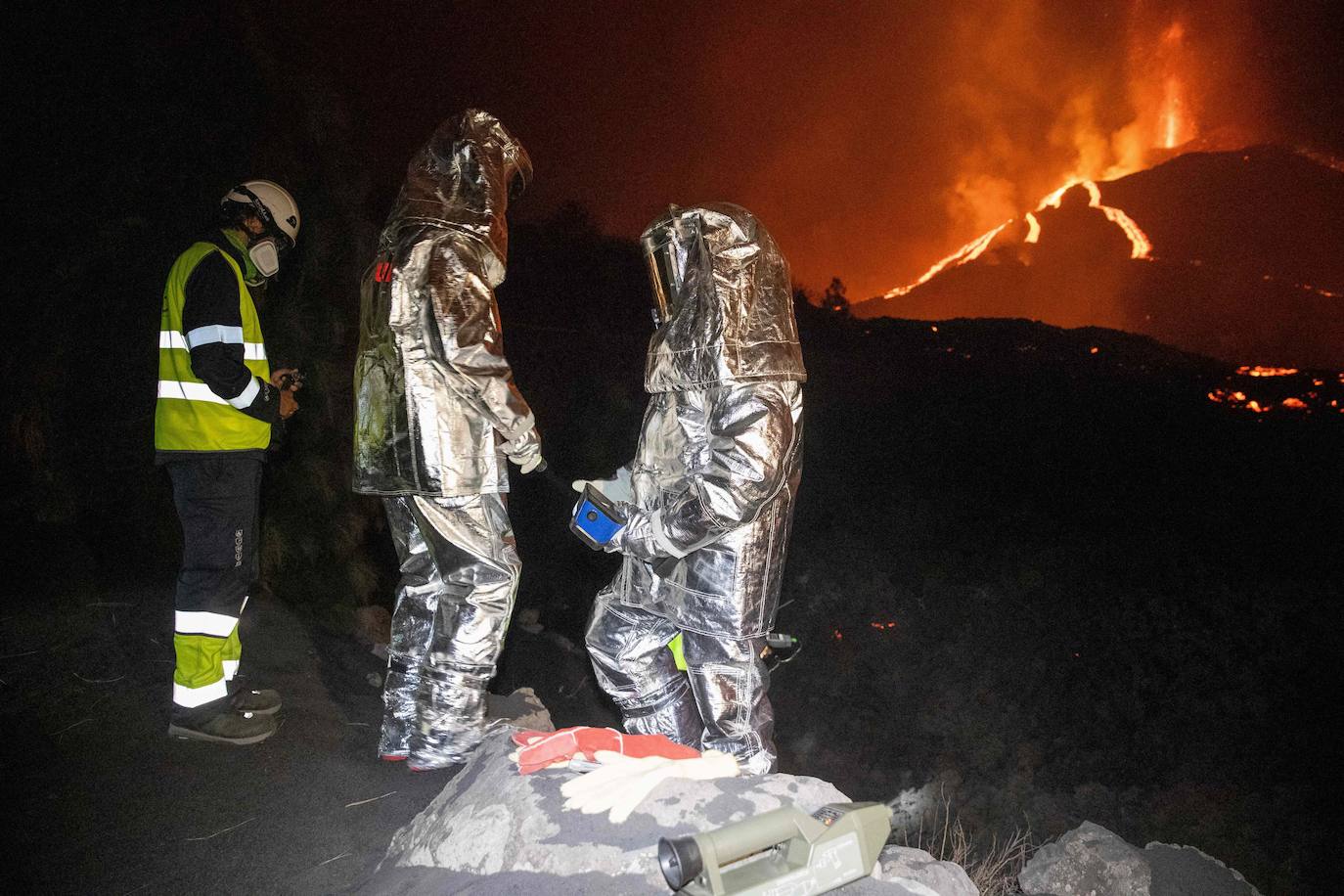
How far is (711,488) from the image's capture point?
2.52m

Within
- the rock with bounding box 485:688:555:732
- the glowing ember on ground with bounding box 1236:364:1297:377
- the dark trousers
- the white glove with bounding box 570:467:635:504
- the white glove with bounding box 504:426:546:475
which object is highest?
the glowing ember on ground with bounding box 1236:364:1297:377

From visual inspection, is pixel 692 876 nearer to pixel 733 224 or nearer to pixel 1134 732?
pixel 733 224

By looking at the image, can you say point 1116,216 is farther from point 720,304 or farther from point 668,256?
point 720,304

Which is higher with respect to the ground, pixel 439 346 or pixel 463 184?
pixel 463 184

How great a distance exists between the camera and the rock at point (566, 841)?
179 centimetres

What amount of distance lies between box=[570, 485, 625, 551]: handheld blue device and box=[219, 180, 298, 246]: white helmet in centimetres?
176

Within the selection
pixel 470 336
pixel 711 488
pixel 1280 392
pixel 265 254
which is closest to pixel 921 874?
pixel 711 488

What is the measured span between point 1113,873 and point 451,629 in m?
3.06

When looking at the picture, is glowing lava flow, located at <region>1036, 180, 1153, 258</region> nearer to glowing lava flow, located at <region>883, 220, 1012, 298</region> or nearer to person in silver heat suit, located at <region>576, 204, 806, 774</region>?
glowing lava flow, located at <region>883, 220, 1012, 298</region>

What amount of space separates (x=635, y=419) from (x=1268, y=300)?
9.67m

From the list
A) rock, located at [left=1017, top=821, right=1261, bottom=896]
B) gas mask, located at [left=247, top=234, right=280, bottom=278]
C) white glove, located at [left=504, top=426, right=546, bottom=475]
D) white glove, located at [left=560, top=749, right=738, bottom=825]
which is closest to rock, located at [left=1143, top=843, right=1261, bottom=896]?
rock, located at [left=1017, top=821, right=1261, bottom=896]

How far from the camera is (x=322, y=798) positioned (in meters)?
2.73

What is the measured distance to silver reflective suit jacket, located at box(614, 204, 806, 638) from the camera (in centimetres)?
254

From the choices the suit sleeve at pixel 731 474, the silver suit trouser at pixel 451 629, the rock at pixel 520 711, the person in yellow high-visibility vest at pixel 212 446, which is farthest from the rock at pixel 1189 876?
the person in yellow high-visibility vest at pixel 212 446
